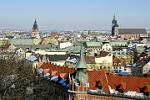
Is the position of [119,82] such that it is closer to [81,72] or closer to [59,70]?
[81,72]

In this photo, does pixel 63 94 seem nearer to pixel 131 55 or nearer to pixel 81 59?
pixel 81 59

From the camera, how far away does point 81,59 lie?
141 feet

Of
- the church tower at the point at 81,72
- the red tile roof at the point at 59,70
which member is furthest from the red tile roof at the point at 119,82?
the red tile roof at the point at 59,70

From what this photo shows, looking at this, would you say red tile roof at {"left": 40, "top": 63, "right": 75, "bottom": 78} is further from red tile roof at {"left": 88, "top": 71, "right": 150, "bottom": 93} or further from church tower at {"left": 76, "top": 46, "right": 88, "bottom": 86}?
church tower at {"left": 76, "top": 46, "right": 88, "bottom": 86}

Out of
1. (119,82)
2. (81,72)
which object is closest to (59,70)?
(119,82)

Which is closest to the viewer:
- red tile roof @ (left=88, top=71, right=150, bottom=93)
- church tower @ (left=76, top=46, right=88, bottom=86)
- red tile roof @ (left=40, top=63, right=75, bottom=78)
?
church tower @ (left=76, top=46, right=88, bottom=86)

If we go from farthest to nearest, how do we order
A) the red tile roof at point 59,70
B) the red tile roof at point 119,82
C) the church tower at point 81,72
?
the red tile roof at point 59,70
the red tile roof at point 119,82
the church tower at point 81,72

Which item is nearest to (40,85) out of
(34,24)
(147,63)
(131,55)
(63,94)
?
(63,94)

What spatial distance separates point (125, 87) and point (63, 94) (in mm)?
9224

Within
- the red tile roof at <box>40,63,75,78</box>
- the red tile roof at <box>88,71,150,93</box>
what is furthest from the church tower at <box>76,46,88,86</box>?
the red tile roof at <box>40,63,75,78</box>

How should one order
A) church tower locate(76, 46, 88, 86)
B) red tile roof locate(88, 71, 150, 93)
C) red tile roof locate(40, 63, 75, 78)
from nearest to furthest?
1. church tower locate(76, 46, 88, 86)
2. red tile roof locate(88, 71, 150, 93)
3. red tile roof locate(40, 63, 75, 78)

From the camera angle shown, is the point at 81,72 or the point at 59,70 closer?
the point at 81,72

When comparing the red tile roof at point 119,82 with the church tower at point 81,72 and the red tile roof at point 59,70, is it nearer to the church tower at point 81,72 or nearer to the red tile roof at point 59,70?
the church tower at point 81,72

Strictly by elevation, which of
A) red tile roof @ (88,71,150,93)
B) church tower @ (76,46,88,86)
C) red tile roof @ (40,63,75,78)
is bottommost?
red tile roof @ (40,63,75,78)
